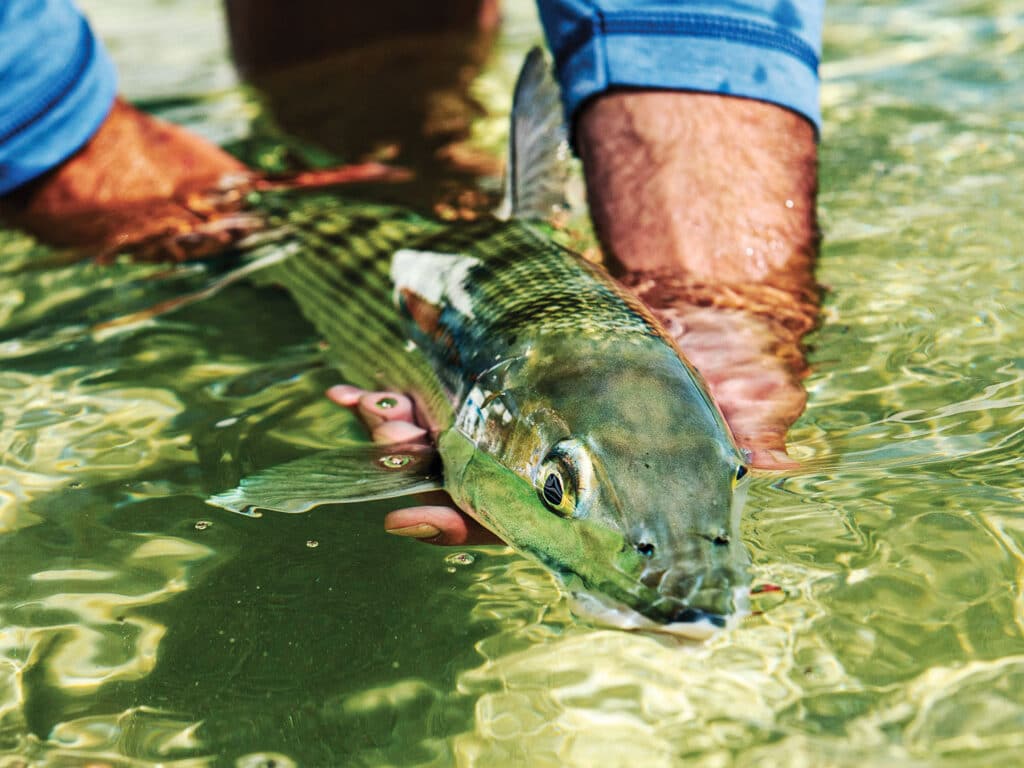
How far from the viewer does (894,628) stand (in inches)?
62.2

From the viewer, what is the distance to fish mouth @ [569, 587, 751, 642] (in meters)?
1.40

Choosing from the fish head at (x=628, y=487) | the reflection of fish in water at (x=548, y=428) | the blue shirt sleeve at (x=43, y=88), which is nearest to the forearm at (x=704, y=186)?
the reflection of fish in water at (x=548, y=428)

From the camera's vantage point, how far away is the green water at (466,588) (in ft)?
4.83

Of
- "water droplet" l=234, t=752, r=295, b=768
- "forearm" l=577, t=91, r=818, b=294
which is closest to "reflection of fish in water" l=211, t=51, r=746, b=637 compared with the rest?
"forearm" l=577, t=91, r=818, b=294

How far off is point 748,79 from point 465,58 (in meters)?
2.75

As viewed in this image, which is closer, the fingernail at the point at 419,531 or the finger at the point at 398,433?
the fingernail at the point at 419,531

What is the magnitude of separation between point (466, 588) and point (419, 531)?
0.47 ft

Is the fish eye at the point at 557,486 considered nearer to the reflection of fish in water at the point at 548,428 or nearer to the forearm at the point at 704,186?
the reflection of fish in water at the point at 548,428

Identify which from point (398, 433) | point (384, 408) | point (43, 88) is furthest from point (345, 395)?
point (43, 88)

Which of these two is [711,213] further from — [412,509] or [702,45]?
[412,509]

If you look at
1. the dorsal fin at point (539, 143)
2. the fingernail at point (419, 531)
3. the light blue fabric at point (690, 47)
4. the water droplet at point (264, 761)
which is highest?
the light blue fabric at point (690, 47)

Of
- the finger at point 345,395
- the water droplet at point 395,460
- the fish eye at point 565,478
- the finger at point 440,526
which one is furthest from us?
the finger at point 345,395

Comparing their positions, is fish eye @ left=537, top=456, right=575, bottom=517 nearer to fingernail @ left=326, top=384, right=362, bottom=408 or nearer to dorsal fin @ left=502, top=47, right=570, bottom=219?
fingernail @ left=326, top=384, right=362, bottom=408

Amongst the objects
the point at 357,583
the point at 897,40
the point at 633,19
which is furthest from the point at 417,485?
the point at 897,40
